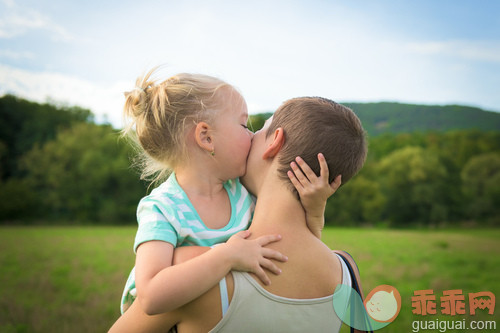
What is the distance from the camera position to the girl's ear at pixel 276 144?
2.16 m

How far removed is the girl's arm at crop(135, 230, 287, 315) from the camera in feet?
5.92

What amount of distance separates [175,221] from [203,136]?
581 millimetres

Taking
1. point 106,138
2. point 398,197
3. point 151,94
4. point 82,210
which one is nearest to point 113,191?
point 82,210

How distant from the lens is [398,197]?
5603 cm

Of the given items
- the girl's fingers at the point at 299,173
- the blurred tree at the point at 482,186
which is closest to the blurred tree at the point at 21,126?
the blurred tree at the point at 482,186

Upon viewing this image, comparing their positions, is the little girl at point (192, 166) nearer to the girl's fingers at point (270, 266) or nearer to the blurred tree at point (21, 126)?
the girl's fingers at point (270, 266)

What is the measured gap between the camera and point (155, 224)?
2064 millimetres

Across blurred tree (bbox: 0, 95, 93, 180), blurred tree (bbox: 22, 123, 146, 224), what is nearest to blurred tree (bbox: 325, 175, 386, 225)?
blurred tree (bbox: 22, 123, 146, 224)

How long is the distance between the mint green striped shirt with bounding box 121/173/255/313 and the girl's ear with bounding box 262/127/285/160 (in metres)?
0.46

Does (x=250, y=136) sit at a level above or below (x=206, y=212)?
above

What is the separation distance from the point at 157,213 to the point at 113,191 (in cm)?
5818

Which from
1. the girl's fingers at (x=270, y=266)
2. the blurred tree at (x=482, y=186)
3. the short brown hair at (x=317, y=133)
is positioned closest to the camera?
the girl's fingers at (x=270, y=266)

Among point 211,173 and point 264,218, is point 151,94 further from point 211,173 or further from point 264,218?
point 264,218

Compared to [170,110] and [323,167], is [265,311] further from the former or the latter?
[170,110]
